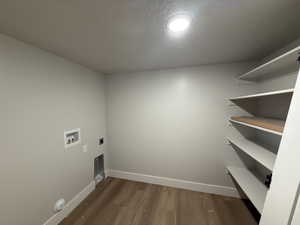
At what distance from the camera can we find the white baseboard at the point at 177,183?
84.9 inches

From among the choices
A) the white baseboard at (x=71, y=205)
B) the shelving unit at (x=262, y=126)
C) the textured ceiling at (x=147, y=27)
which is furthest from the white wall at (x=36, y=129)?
the shelving unit at (x=262, y=126)

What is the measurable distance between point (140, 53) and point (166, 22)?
67 centimetres

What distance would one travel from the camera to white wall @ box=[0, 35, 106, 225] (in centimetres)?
120

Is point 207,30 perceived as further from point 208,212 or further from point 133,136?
point 208,212

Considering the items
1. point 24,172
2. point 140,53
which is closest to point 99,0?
point 140,53

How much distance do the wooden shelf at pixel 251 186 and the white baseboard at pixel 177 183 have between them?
42cm

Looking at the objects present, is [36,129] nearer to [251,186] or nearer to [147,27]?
[147,27]

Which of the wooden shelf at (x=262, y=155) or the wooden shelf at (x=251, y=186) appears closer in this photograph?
the wooden shelf at (x=262, y=155)

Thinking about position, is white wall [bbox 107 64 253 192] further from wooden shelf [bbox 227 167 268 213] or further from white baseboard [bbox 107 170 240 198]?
wooden shelf [bbox 227 167 268 213]

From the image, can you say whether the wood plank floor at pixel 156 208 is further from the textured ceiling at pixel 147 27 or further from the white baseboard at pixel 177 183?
the textured ceiling at pixel 147 27

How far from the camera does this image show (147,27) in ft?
3.59

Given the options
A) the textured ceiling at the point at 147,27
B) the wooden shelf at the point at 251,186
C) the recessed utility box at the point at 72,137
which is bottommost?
the wooden shelf at the point at 251,186

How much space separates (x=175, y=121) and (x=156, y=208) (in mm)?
1459

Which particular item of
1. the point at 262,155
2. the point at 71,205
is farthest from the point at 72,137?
the point at 262,155
